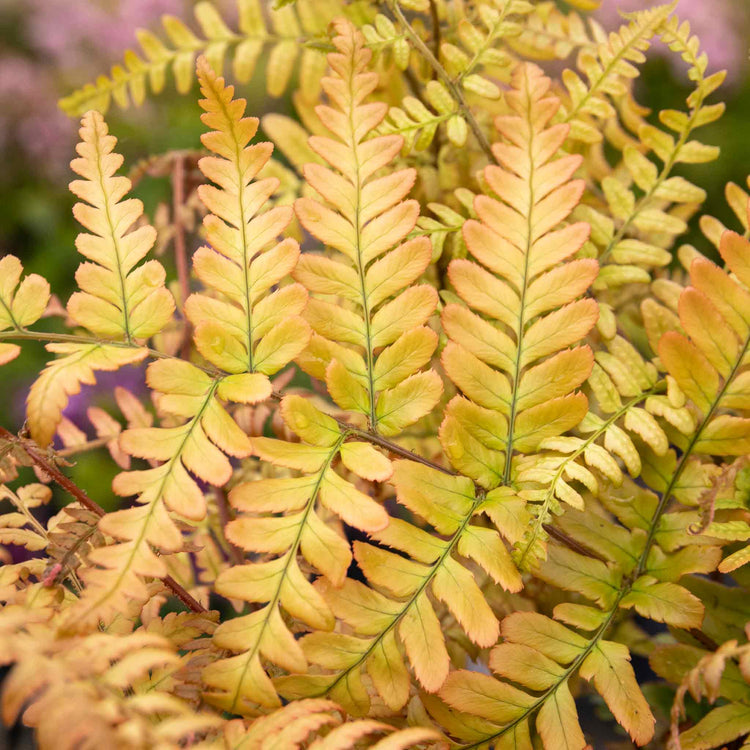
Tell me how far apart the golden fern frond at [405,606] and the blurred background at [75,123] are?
1559 mm

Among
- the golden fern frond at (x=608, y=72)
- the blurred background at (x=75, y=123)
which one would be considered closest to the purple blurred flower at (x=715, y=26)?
the blurred background at (x=75, y=123)

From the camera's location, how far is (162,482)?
15.7 inches

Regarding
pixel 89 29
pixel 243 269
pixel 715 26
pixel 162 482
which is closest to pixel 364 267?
pixel 243 269

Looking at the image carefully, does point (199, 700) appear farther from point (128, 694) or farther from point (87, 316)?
point (87, 316)

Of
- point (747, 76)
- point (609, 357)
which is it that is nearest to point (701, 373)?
point (609, 357)

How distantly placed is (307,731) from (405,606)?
105 mm

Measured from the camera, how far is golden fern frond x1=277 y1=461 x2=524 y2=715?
0.41 metres

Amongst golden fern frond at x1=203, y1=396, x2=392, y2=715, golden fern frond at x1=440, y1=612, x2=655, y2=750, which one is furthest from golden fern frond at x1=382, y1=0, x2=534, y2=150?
golden fern frond at x1=440, y1=612, x2=655, y2=750

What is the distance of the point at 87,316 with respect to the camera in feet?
1.43

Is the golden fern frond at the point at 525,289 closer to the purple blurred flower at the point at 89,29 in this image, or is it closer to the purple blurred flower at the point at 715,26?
the purple blurred flower at the point at 715,26

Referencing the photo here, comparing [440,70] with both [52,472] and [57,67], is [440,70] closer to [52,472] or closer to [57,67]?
[52,472]

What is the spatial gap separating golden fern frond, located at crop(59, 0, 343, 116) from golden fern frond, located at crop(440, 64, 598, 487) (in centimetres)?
29

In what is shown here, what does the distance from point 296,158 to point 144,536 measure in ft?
1.42

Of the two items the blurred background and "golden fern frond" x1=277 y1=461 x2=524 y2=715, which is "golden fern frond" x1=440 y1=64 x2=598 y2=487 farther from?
the blurred background
